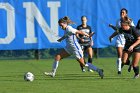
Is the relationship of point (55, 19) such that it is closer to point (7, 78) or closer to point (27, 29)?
point (27, 29)

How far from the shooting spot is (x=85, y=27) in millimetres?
21938

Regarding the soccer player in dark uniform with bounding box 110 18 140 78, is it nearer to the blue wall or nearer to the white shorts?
→ the white shorts

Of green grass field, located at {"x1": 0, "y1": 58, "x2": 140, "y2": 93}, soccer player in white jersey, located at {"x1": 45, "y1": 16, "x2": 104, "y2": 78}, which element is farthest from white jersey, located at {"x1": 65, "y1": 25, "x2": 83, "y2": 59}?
green grass field, located at {"x1": 0, "y1": 58, "x2": 140, "y2": 93}

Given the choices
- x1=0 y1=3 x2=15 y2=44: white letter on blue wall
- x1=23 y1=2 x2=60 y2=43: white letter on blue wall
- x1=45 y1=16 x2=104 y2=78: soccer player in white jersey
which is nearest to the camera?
x1=45 y1=16 x2=104 y2=78: soccer player in white jersey

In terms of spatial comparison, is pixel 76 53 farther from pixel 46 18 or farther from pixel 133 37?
pixel 46 18

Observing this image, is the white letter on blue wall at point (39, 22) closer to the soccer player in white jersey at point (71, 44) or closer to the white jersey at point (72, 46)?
the soccer player in white jersey at point (71, 44)

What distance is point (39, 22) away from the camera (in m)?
28.9

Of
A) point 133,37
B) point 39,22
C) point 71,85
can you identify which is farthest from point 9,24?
point 71,85

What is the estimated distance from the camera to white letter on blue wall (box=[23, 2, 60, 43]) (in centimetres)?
2872

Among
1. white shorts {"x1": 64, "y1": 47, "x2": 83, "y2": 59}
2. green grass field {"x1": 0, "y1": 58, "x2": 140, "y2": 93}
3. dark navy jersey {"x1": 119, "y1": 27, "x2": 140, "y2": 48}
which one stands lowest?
green grass field {"x1": 0, "y1": 58, "x2": 140, "y2": 93}

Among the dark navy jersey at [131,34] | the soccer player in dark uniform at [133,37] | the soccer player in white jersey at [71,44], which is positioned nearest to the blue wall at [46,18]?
the soccer player in white jersey at [71,44]

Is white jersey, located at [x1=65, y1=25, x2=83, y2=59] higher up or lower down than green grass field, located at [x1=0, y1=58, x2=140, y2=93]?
higher up

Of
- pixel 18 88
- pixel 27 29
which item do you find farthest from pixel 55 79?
pixel 27 29

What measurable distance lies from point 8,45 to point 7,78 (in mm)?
10411
